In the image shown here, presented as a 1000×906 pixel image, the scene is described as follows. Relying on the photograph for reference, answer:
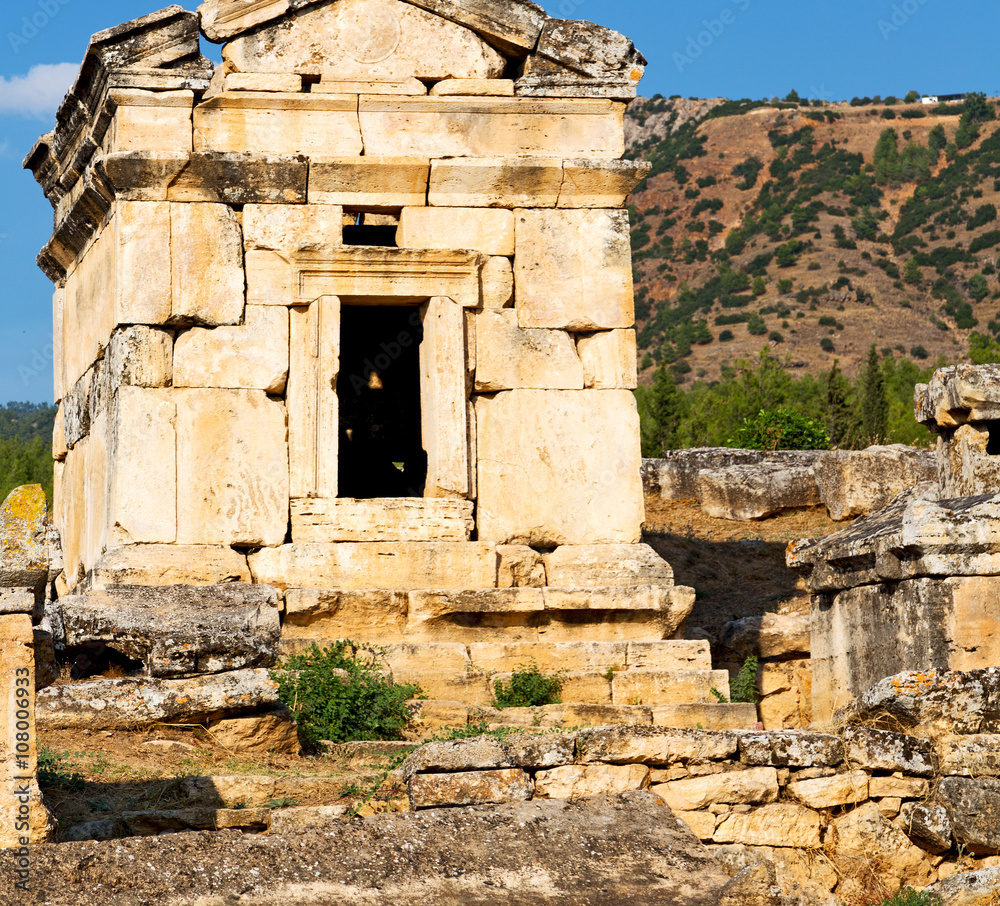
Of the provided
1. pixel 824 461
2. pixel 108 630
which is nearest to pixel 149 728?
pixel 108 630

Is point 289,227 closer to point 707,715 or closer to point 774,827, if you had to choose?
point 707,715

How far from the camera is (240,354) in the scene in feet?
32.7

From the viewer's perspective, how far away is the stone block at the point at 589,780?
19.0 ft

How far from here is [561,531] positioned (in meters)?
10.1

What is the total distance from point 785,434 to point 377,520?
10.6 metres

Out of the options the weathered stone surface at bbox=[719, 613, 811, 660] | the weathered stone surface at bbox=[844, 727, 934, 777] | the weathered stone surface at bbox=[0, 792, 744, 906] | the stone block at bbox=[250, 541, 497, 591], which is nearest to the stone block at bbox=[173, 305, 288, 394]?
the stone block at bbox=[250, 541, 497, 591]

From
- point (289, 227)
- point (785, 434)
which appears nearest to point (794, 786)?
point (289, 227)

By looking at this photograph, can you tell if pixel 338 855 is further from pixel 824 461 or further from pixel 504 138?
pixel 824 461

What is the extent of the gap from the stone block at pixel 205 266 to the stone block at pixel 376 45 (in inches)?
50.9

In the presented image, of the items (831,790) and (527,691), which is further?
(527,691)

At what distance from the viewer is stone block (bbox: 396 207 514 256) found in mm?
10352

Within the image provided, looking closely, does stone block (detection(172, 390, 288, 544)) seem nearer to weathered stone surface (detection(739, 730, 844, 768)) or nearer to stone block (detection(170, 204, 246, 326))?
stone block (detection(170, 204, 246, 326))

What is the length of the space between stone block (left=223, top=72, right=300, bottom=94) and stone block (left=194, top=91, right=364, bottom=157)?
0.05 metres

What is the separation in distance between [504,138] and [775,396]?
19861 millimetres
